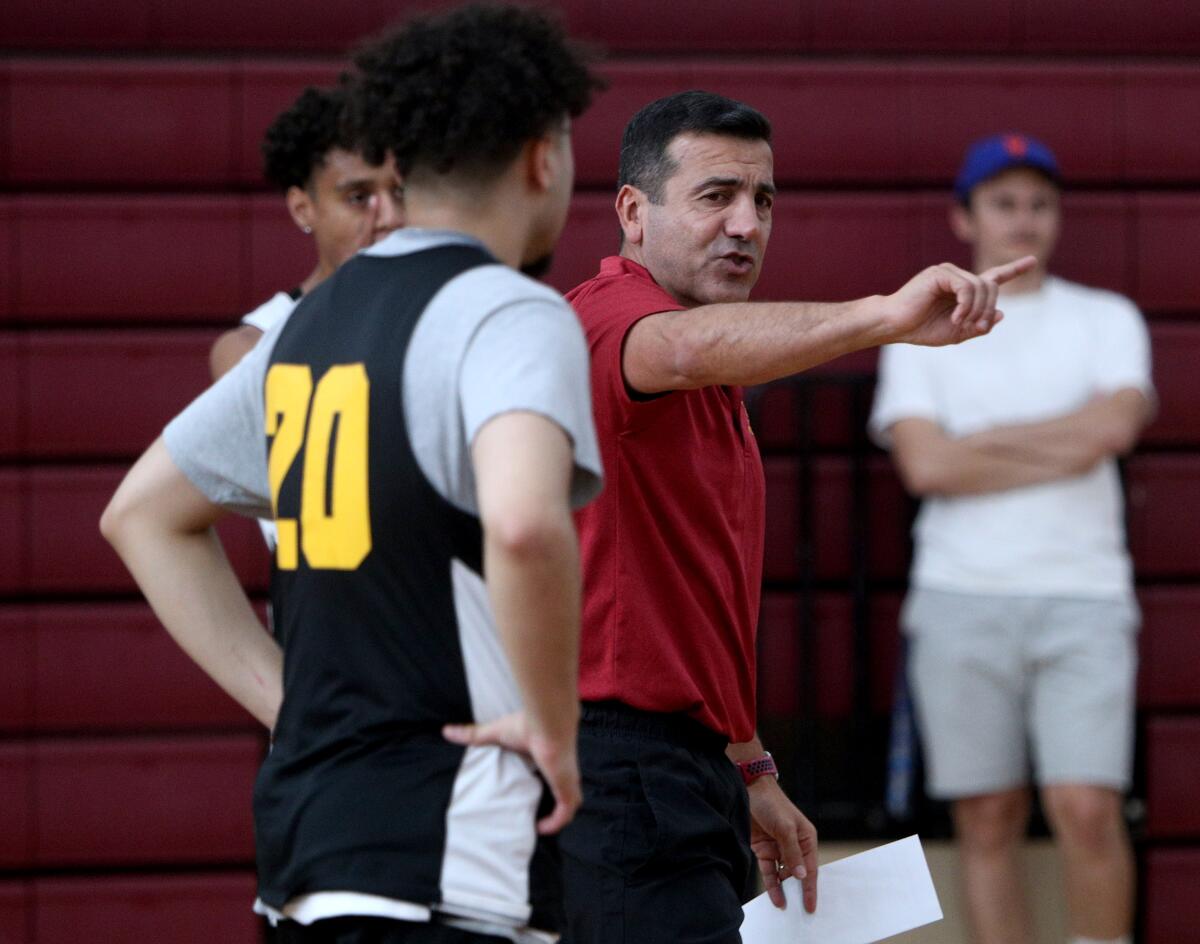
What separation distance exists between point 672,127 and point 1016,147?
2258 millimetres

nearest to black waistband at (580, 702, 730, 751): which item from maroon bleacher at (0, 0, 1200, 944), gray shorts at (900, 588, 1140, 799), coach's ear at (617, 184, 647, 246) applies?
coach's ear at (617, 184, 647, 246)

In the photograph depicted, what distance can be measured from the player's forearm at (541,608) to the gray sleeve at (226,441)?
16.5 inches

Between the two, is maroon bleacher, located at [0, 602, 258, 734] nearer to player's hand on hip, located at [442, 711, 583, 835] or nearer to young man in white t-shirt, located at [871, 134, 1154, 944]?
young man in white t-shirt, located at [871, 134, 1154, 944]

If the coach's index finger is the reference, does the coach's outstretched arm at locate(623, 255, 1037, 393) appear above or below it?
below

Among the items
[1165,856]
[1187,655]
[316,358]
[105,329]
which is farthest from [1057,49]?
[316,358]

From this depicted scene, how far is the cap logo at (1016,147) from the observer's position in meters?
4.96

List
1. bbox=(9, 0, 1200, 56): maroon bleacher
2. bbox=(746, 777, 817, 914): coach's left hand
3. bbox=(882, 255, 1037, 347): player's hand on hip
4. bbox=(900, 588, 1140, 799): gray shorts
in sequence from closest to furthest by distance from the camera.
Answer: bbox=(882, 255, 1037, 347): player's hand on hip < bbox=(746, 777, 817, 914): coach's left hand < bbox=(900, 588, 1140, 799): gray shorts < bbox=(9, 0, 1200, 56): maroon bleacher

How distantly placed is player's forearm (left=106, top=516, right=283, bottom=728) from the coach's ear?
3.59 feet

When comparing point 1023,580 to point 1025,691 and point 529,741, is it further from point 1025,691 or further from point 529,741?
point 529,741

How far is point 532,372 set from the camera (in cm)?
181

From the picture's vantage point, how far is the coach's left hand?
2.88 m

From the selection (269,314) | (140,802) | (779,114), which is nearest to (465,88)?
(269,314)

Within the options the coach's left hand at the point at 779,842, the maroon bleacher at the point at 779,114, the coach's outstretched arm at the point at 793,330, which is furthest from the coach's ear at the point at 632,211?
the maroon bleacher at the point at 779,114

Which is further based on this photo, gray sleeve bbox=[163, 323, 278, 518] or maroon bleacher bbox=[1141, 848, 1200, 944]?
maroon bleacher bbox=[1141, 848, 1200, 944]
